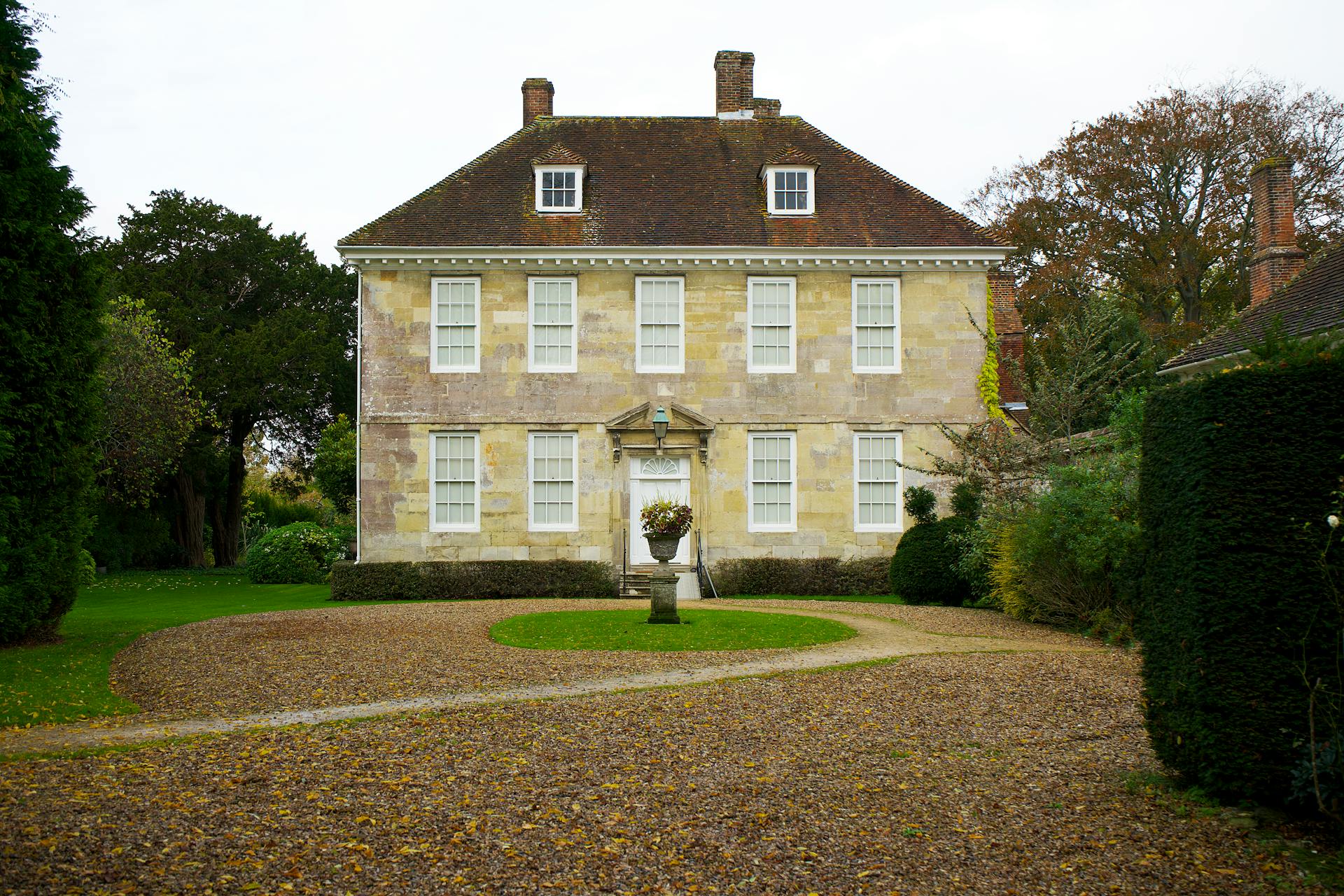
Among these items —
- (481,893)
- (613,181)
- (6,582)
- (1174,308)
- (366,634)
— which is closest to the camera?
(481,893)

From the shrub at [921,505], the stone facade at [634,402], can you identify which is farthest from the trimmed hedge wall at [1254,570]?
the stone facade at [634,402]

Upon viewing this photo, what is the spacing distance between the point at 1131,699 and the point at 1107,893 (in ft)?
16.4

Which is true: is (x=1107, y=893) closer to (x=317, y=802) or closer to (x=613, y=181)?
(x=317, y=802)

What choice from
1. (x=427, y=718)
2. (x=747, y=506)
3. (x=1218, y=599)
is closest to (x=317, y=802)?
(x=427, y=718)

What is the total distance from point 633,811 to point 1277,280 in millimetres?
20728

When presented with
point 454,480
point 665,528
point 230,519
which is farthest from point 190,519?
point 665,528

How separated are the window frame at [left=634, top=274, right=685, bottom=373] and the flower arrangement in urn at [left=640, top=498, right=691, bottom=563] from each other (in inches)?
312

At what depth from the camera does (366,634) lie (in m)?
14.4

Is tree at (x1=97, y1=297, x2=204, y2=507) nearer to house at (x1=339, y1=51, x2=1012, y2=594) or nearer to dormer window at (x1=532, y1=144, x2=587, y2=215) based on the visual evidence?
house at (x1=339, y1=51, x2=1012, y2=594)

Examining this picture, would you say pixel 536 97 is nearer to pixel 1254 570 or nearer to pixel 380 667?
pixel 380 667

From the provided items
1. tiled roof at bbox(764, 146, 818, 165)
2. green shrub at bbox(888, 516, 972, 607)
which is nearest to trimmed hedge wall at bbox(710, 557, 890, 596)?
green shrub at bbox(888, 516, 972, 607)

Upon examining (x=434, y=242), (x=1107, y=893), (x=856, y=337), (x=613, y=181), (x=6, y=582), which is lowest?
(x=1107, y=893)

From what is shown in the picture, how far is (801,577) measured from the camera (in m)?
22.5

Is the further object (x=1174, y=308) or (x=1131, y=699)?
(x=1174, y=308)
